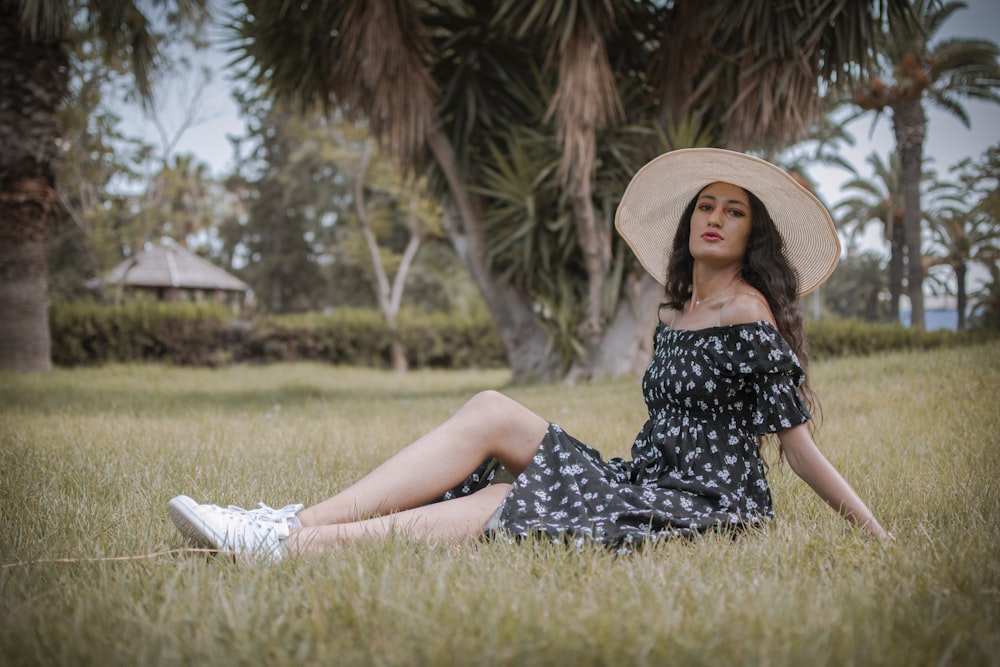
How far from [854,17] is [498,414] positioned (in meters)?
5.74

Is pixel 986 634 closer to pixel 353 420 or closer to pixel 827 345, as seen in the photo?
pixel 353 420

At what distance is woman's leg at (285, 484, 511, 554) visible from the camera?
1944 millimetres

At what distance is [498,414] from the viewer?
7.47 ft

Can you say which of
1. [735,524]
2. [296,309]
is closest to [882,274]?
[296,309]

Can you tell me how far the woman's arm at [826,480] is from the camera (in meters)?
2.08

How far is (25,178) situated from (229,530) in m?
9.19

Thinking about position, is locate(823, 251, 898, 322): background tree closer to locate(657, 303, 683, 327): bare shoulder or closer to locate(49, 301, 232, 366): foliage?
locate(49, 301, 232, 366): foliage

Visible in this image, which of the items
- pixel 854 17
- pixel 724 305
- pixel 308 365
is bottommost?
pixel 308 365

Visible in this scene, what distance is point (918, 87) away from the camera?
48.3 ft

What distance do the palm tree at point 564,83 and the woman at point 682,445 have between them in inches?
180

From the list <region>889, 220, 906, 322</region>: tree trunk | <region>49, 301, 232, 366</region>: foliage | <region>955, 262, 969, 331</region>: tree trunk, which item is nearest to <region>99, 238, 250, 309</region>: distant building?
<region>49, 301, 232, 366</region>: foliage

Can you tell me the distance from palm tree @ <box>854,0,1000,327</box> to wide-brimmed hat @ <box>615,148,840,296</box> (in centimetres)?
1334

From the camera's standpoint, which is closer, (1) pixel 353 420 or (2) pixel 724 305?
(2) pixel 724 305

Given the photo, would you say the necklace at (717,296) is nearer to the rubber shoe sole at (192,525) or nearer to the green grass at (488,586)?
the green grass at (488,586)
